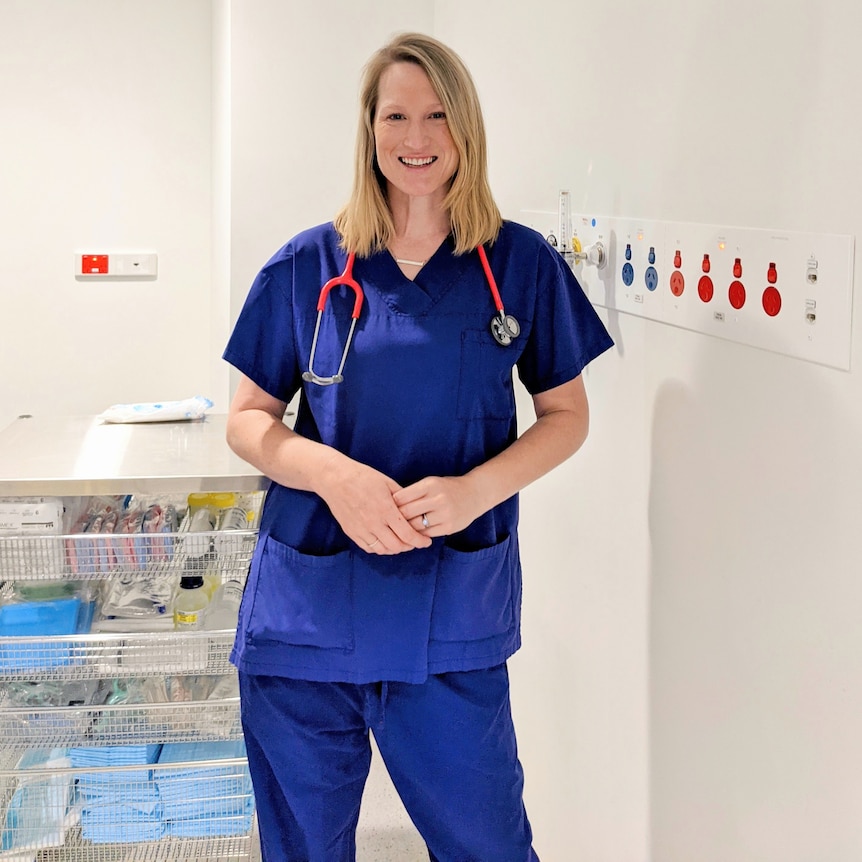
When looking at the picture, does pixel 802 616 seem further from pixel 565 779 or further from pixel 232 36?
pixel 232 36

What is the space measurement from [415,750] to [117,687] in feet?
2.26

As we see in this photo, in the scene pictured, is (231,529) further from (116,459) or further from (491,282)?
(491,282)

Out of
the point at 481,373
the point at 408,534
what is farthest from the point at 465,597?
the point at 481,373

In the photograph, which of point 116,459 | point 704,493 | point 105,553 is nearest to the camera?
point 704,493

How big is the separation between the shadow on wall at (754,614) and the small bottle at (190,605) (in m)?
0.78

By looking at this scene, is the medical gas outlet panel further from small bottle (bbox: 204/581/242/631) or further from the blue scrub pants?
small bottle (bbox: 204/581/242/631)

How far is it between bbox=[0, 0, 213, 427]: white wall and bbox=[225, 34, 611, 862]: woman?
1.85 metres

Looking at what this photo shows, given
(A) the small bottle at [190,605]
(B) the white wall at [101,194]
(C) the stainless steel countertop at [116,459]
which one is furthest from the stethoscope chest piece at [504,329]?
(B) the white wall at [101,194]

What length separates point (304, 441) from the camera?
1403 mm

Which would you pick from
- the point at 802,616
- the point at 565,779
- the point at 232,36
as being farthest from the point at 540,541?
the point at 232,36

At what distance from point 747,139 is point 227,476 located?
94cm

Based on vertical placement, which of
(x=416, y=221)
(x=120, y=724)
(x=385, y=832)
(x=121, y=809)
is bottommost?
(x=385, y=832)

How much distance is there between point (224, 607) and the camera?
1.87 m

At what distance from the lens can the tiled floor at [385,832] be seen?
7.16ft
